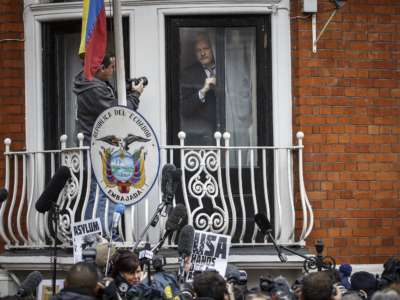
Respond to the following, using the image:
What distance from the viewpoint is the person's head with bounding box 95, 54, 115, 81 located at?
13.0 meters

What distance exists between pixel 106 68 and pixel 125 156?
130 cm

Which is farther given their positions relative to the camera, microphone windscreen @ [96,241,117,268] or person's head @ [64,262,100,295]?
microphone windscreen @ [96,241,117,268]

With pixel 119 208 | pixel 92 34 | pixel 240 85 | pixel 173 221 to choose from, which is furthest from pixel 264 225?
pixel 92 34

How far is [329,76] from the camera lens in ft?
43.3

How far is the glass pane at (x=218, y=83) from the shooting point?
13414 mm

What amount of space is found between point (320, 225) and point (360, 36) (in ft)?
6.36

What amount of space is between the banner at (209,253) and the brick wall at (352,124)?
4.93ft

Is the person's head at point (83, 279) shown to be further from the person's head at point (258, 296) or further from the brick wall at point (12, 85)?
the brick wall at point (12, 85)

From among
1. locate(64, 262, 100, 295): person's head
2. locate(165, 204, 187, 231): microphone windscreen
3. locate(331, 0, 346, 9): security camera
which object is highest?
locate(331, 0, 346, 9): security camera

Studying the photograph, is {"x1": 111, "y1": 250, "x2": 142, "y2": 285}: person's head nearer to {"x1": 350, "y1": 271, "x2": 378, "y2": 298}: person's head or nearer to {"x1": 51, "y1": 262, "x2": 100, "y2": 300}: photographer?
{"x1": 51, "y1": 262, "x2": 100, "y2": 300}: photographer

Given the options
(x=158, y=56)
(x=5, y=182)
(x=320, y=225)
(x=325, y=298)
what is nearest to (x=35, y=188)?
(x=5, y=182)

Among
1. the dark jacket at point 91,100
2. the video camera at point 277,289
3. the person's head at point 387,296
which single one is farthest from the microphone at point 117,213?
the person's head at point 387,296

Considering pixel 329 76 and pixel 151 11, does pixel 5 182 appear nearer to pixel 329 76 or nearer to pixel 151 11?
pixel 151 11

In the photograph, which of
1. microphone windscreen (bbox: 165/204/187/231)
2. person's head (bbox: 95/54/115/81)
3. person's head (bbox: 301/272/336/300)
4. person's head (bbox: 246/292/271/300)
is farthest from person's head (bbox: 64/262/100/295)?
person's head (bbox: 95/54/115/81)
